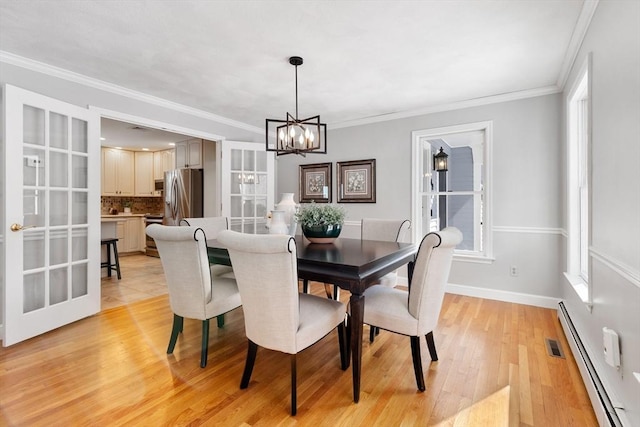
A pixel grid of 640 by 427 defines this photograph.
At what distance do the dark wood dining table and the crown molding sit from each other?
7.85 ft

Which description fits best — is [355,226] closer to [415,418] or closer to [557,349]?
[557,349]

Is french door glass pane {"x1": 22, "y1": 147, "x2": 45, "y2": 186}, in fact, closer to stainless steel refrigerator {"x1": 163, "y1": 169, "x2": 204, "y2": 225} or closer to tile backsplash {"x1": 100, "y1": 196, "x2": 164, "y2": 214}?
stainless steel refrigerator {"x1": 163, "y1": 169, "x2": 204, "y2": 225}

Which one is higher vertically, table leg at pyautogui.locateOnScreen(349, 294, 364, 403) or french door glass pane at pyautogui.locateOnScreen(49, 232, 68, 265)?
french door glass pane at pyautogui.locateOnScreen(49, 232, 68, 265)

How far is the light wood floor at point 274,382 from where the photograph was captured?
5.31ft

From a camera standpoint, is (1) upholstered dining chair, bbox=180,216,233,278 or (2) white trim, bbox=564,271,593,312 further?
(1) upholstered dining chair, bbox=180,216,233,278

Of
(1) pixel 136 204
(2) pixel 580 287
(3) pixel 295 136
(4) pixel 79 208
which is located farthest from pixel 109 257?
(2) pixel 580 287

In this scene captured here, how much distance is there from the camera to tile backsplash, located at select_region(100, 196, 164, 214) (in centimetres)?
699

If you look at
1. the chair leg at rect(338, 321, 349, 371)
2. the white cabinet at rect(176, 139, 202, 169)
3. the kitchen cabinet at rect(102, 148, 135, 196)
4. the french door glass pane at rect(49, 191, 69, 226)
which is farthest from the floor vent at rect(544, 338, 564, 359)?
the kitchen cabinet at rect(102, 148, 135, 196)

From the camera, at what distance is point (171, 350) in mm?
2273

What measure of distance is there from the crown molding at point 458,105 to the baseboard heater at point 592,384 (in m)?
2.35

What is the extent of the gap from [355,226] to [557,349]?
2773 mm

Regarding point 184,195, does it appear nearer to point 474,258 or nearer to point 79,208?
point 79,208

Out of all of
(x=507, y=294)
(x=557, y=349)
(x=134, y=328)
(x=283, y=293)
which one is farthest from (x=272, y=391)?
(x=507, y=294)

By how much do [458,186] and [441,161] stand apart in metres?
0.41
